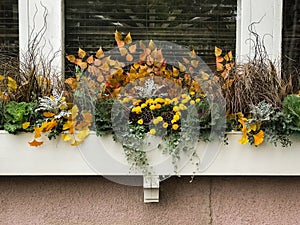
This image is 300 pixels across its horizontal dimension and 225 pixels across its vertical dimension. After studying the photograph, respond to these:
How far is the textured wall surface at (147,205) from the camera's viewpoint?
1458mm

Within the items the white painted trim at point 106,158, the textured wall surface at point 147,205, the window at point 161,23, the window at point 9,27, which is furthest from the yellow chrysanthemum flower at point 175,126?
the window at point 9,27

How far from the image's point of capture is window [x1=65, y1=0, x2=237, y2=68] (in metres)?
1.64

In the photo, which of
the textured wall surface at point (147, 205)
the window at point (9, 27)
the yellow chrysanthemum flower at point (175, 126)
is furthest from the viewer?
the window at point (9, 27)

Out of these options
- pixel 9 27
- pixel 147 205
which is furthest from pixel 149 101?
pixel 9 27

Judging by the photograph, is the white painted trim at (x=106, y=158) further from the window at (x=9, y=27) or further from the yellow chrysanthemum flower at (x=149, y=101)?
the window at (x=9, y=27)

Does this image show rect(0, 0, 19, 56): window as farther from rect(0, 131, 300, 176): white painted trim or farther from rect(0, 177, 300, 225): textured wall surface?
rect(0, 177, 300, 225): textured wall surface

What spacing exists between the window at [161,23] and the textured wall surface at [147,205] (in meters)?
0.54

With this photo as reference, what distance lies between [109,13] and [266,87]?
2.35 feet

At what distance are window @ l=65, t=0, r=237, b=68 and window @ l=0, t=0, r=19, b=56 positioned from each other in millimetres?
236

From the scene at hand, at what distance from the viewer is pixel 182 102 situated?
1.36 metres

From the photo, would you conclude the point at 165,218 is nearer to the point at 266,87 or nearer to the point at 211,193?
the point at 211,193

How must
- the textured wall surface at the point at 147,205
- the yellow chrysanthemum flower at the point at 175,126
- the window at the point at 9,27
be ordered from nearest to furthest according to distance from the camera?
the yellow chrysanthemum flower at the point at 175,126 < the textured wall surface at the point at 147,205 < the window at the point at 9,27

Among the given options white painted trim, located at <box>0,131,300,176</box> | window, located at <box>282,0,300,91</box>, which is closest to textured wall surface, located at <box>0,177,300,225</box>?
white painted trim, located at <box>0,131,300,176</box>

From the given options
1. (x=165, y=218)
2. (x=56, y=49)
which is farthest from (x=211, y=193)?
(x=56, y=49)
